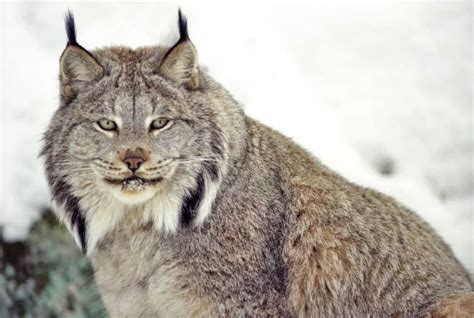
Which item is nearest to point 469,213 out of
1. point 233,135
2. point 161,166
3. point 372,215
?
point 372,215

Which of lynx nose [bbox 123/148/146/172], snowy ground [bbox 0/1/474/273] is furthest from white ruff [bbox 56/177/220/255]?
snowy ground [bbox 0/1/474/273]

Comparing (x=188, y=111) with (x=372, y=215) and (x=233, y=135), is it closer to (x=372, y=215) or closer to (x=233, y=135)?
(x=233, y=135)

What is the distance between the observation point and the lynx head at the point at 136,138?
17.8 ft

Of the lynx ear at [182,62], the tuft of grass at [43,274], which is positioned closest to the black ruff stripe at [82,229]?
the lynx ear at [182,62]

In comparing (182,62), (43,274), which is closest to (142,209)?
(182,62)

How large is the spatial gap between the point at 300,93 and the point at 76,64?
3464mm

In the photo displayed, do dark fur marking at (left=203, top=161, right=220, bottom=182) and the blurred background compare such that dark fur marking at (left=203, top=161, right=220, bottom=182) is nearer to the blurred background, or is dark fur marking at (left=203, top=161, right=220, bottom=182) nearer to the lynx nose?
the lynx nose

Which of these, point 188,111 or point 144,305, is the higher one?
point 188,111

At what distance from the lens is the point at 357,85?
897cm

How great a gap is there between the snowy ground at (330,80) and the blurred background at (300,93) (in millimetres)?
12

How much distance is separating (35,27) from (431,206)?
3.95 meters

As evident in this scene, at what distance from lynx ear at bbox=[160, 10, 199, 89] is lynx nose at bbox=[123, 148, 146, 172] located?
59 centimetres

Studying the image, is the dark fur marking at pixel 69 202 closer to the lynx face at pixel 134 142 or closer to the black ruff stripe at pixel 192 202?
the lynx face at pixel 134 142

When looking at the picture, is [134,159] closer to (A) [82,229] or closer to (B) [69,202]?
(B) [69,202]
